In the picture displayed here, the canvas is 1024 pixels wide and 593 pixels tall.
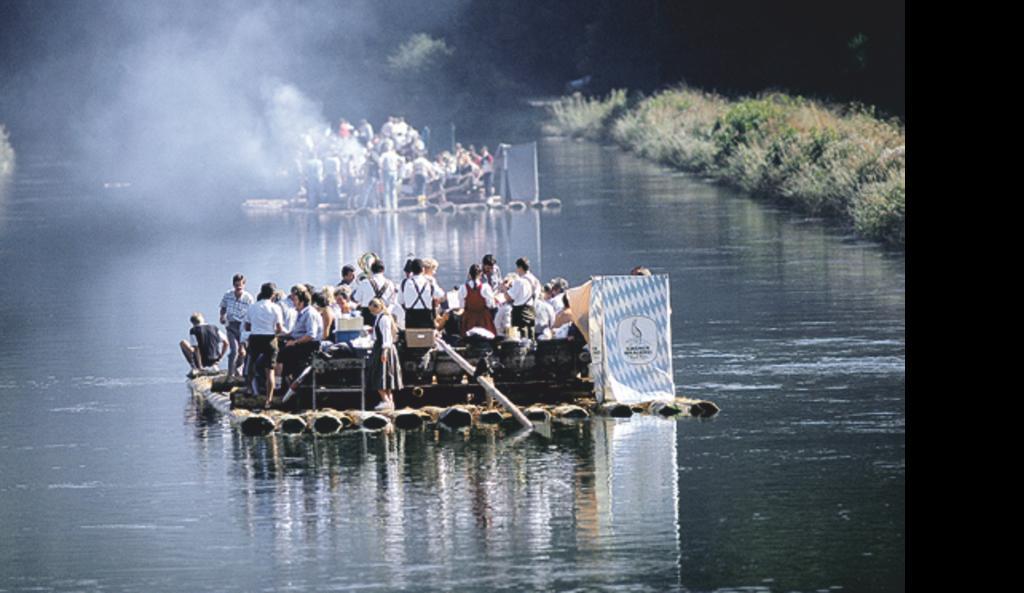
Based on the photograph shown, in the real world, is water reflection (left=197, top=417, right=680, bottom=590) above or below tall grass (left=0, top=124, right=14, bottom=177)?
below

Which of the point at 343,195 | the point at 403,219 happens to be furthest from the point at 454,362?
the point at 343,195

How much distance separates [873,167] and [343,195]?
1600 cm

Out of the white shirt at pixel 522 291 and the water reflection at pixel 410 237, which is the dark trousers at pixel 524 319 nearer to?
the white shirt at pixel 522 291

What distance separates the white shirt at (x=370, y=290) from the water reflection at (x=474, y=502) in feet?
8.19

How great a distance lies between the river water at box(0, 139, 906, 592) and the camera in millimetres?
18984

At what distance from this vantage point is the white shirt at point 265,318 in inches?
1022

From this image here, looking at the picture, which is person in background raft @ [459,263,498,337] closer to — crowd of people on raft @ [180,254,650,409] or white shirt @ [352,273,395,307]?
crowd of people on raft @ [180,254,650,409]

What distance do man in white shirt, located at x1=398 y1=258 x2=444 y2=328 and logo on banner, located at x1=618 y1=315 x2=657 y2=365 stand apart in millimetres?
2259

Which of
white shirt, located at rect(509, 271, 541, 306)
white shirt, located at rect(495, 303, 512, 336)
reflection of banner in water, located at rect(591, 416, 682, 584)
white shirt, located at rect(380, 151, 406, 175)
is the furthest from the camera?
white shirt, located at rect(380, 151, 406, 175)

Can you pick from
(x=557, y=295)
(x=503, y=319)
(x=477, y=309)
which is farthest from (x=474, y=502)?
(x=557, y=295)

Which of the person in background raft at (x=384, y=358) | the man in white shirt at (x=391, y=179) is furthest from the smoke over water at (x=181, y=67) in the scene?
the person in background raft at (x=384, y=358)

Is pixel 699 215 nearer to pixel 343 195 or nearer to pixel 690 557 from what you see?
pixel 343 195

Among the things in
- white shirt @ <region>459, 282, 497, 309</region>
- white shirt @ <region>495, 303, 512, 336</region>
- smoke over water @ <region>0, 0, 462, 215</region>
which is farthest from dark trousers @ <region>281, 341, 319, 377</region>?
smoke over water @ <region>0, 0, 462, 215</region>
